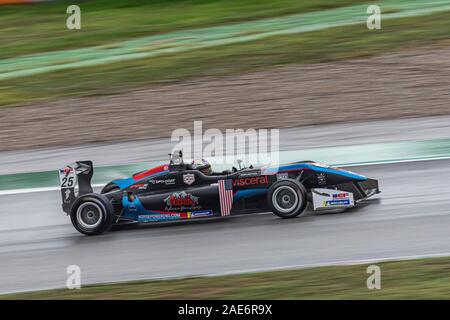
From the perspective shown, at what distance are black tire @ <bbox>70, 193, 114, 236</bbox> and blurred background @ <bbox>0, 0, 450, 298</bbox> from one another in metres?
0.17

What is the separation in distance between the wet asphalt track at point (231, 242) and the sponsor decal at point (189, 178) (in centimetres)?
52

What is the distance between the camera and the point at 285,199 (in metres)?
9.99

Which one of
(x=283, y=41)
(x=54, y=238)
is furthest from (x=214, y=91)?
(x=54, y=238)

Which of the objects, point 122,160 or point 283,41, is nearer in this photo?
point 122,160

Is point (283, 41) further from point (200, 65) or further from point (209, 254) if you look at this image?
point (209, 254)

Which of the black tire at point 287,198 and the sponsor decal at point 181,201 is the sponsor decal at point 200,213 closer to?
the sponsor decal at point 181,201

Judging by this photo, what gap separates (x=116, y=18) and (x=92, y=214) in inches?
424

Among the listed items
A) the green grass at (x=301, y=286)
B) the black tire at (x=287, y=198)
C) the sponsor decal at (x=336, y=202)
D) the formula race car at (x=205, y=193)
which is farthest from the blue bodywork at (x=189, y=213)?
the green grass at (x=301, y=286)

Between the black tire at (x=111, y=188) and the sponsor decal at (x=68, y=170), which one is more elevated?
the sponsor decal at (x=68, y=170)

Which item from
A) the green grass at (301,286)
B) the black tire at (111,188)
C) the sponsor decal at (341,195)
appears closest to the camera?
the green grass at (301,286)

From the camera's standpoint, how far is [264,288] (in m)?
8.07

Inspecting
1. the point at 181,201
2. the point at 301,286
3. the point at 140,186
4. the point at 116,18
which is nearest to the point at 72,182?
the point at 140,186

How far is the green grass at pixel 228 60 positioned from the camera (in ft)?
56.4

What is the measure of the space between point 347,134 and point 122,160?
11.3 ft
